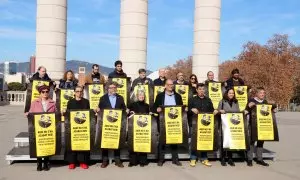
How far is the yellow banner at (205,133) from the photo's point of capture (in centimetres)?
1063

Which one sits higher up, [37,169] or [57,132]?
[57,132]

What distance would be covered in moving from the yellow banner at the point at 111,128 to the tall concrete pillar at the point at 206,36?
1508 centimetres

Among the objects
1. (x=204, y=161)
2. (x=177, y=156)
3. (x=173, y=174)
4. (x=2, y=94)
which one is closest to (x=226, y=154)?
(x=204, y=161)

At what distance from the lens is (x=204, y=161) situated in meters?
10.8

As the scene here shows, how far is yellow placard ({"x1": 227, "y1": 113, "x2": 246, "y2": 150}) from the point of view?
10734 mm

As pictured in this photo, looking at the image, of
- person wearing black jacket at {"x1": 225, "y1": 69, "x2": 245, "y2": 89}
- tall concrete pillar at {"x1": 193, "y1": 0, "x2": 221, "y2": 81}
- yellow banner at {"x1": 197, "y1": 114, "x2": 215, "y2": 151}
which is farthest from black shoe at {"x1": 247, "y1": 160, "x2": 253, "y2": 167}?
tall concrete pillar at {"x1": 193, "y1": 0, "x2": 221, "y2": 81}

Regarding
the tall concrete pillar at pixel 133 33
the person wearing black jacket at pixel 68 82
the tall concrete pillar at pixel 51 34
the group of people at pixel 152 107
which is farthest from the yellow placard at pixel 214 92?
the tall concrete pillar at pixel 51 34

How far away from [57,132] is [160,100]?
2.73 m

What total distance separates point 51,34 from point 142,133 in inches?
469

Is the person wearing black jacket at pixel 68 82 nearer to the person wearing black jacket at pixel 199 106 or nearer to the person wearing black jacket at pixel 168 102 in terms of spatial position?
the person wearing black jacket at pixel 168 102

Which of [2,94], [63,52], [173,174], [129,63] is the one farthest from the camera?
[2,94]

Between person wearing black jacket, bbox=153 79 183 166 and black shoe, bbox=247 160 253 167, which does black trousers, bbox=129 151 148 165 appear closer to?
person wearing black jacket, bbox=153 79 183 166

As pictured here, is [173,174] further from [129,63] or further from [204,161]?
[129,63]

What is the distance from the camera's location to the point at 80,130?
1002 cm
